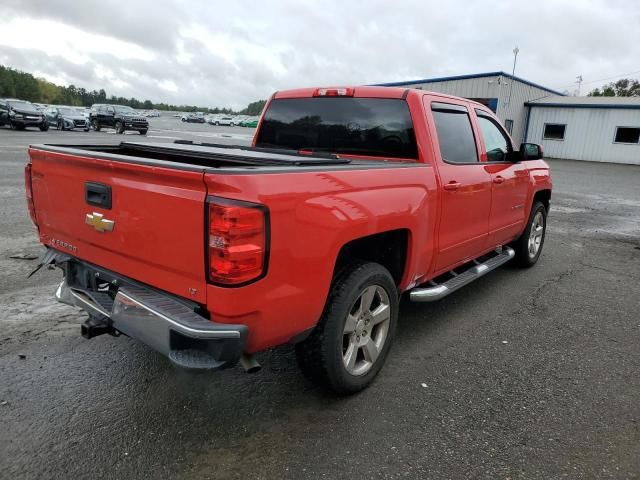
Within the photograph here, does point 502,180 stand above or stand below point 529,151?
below

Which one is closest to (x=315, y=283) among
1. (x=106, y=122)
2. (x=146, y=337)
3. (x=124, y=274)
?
(x=146, y=337)

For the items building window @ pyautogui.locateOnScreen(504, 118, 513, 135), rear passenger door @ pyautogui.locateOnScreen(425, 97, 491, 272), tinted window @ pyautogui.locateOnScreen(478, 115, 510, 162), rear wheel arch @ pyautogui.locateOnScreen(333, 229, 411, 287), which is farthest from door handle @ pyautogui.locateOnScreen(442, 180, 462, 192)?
building window @ pyautogui.locateOnScreen(504, 118, 513, 135)

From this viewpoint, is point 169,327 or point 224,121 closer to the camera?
point 169,327

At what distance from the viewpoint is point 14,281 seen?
4820mm

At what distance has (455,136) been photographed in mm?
4184

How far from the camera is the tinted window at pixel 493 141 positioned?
4.71 meters

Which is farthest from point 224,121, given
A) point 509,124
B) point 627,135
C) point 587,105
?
point 627,135

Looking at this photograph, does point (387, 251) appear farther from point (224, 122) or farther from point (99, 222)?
point (224, 122)

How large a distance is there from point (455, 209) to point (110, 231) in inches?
100

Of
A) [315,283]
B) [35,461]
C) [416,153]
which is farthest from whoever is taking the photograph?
[416,153]

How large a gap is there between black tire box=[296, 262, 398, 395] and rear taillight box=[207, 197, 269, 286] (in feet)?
2.30

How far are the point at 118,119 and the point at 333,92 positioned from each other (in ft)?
101

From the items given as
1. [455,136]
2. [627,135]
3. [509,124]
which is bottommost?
[455,136]

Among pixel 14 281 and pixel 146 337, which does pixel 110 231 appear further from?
pixel 14 281
